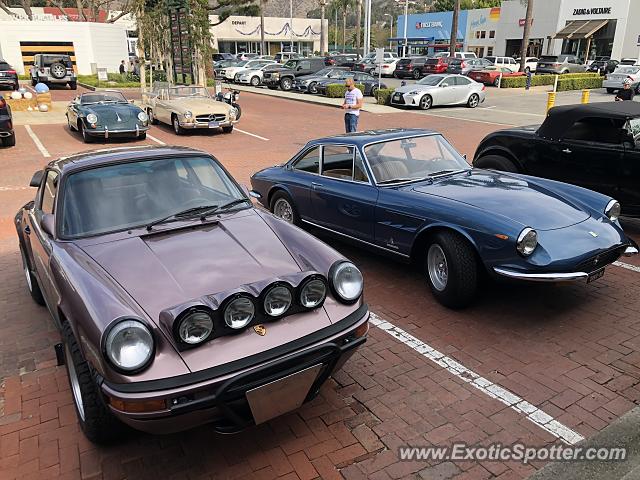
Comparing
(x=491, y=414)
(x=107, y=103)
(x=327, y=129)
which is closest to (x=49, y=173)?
(x=491, y=414)

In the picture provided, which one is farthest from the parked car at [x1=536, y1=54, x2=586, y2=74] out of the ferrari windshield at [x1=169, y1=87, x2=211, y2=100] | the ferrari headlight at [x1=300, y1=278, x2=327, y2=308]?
the ferrari headlight at [x1=300, y1=278, x2=327, y2=308]

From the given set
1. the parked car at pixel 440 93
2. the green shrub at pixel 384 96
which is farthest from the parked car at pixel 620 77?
the green shrub at pixel 384 96

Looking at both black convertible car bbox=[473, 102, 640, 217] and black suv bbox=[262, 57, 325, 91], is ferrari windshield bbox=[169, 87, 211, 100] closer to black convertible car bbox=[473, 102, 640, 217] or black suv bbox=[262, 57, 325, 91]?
black convertible car bbox=[473, 102, 640, 217]

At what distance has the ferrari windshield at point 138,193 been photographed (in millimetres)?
3668

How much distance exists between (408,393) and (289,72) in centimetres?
2988

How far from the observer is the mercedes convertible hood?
458 centimetres

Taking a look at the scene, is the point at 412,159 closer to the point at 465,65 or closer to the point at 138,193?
→ the point at 138,193

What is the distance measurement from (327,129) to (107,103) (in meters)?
6.68

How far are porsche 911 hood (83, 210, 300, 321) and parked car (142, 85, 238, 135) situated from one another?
12026 mm

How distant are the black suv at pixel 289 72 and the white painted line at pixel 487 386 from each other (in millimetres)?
27732

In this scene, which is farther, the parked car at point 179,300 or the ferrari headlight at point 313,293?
the ferrari headlight at point 313,293

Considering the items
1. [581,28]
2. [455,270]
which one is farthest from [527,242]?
[581,28]

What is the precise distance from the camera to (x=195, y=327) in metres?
2.71

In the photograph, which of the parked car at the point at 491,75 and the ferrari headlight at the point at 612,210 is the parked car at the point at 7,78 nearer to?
the parked car at the point at 491,75
